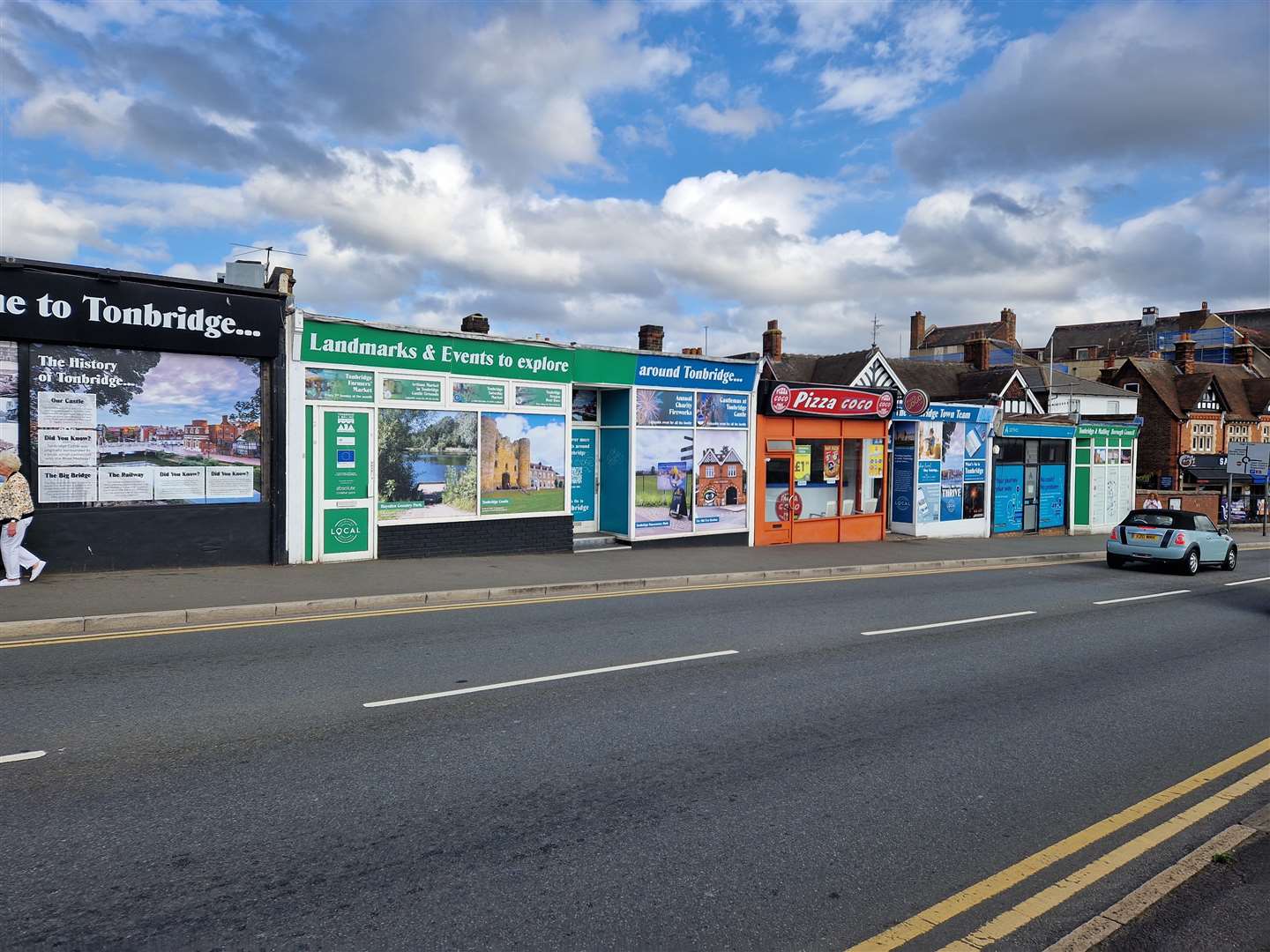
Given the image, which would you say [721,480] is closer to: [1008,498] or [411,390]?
[411,390]

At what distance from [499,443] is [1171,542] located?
47.6ft

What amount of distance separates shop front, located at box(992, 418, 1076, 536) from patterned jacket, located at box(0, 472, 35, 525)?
23885mm

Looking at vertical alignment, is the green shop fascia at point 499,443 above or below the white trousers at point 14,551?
above

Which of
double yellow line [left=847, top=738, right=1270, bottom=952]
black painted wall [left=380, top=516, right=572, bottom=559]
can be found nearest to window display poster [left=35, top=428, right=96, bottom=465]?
black painted wall [left=380, top=516, right=572, bottom=559]

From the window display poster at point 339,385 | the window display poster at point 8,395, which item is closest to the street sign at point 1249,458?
the window display poster at point 339,385

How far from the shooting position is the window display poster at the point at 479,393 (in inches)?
611

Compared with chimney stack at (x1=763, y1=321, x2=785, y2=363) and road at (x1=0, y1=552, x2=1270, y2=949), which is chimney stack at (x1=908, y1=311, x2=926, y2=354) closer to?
chimney stack at (x1=763, y1=321, x2=785, y2=363)

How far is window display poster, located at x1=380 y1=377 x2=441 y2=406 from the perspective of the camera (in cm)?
1469

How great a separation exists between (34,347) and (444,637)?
7578 millimetres

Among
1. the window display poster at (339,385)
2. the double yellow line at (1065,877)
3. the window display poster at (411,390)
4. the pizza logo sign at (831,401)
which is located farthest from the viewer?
the pizza logo sign at (831,401)

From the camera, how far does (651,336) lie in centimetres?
2402

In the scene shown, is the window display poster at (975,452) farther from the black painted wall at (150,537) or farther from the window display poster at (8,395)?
the window display poster at (8,395)

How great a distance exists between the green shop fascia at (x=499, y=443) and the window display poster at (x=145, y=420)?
0.77 meters

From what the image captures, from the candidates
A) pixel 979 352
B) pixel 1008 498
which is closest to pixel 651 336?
pixel 1008 498
